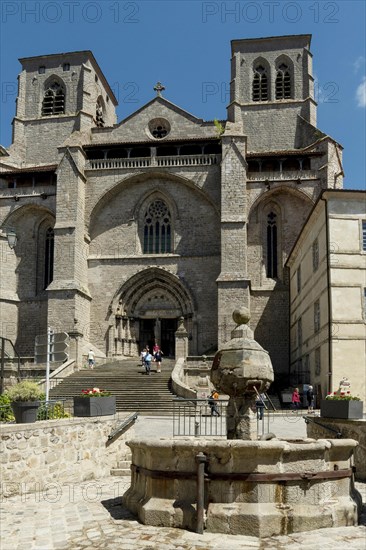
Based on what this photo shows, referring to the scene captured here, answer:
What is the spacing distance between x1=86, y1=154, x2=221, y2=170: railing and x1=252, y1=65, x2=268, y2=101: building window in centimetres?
868

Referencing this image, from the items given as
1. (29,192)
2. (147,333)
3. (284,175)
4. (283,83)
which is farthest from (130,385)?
(283,83)

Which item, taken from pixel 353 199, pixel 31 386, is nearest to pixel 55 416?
pixel 31 386

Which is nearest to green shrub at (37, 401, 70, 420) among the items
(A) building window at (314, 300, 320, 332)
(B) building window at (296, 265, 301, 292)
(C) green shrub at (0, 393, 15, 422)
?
(C) green shrub at (0, 393, 15, 422)

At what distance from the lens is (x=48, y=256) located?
118ft

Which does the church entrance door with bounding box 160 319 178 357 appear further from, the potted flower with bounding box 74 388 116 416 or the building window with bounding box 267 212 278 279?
the potted flower with bounding box 74 388 116 416

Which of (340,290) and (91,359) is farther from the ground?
(340,290)

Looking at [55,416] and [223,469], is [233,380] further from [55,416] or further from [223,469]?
[55,416]

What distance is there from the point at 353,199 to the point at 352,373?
20.5 feet

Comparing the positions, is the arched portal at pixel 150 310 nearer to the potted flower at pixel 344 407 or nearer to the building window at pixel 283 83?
the building window at pixel 283 83

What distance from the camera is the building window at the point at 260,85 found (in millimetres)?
40188

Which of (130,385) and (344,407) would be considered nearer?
(344,407)

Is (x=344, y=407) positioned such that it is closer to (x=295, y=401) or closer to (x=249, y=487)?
(x=249, y=487)

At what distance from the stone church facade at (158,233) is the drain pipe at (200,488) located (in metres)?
22.6

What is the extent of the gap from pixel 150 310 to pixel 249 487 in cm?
2704
